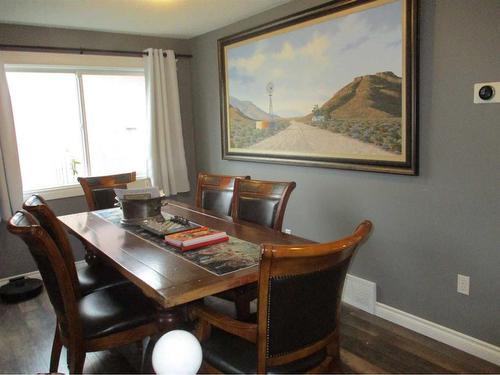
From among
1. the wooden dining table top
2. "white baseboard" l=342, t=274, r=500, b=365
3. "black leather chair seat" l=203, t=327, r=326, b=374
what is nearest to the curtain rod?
the wooden dining table top

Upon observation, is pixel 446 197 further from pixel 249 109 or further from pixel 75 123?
pixel 75 123

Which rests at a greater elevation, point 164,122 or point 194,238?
point 164,122

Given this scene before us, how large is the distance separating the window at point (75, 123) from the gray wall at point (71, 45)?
23 centimetres

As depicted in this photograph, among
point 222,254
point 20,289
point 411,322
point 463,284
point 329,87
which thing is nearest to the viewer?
point 222,254

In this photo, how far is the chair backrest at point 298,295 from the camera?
123cm

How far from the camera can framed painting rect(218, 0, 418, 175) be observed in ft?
8.05

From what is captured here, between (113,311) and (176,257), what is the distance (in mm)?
430

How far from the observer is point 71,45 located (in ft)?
12.2

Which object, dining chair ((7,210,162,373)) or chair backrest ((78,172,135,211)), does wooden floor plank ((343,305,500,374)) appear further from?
chair backrest ((78,172,135,211))

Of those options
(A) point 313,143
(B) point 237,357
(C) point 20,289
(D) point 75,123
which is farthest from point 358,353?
(D) point 75,123

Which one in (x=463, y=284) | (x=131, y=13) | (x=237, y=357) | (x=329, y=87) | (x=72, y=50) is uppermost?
(x=131, y=13)

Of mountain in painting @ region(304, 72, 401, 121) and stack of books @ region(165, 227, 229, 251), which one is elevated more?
mountain in painting @ region(304, 72, 401, 121)

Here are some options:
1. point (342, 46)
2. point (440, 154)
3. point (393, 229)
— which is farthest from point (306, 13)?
point (393, 229)

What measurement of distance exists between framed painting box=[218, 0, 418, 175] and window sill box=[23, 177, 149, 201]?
60.7 inches
